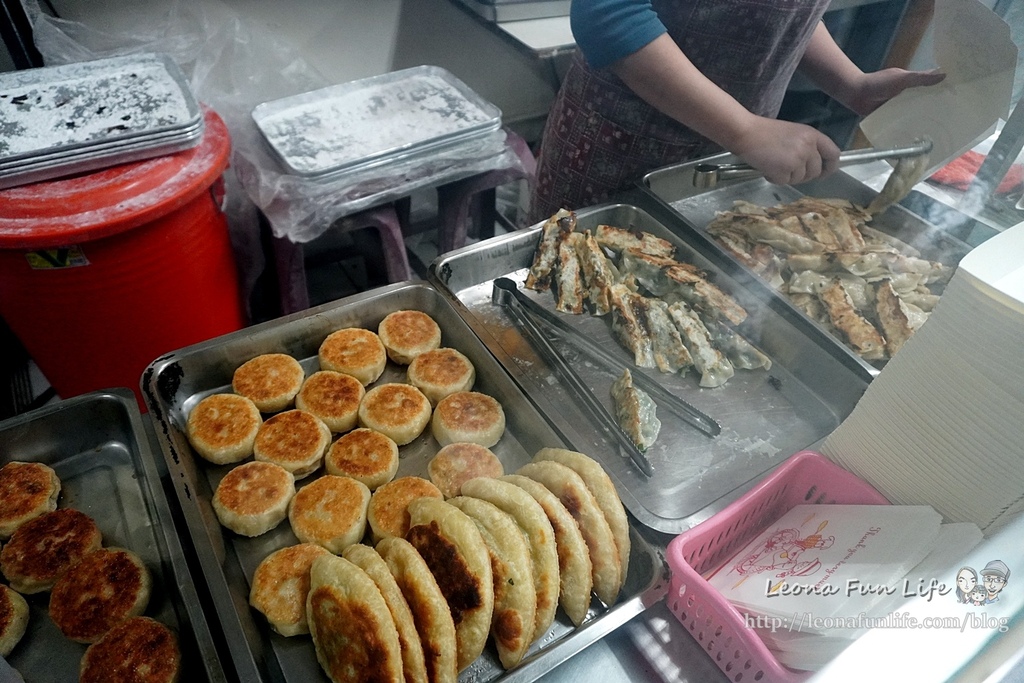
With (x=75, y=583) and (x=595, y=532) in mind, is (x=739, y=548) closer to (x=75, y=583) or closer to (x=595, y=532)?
(x=595, y=532)

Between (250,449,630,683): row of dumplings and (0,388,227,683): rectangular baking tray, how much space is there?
1.01ft

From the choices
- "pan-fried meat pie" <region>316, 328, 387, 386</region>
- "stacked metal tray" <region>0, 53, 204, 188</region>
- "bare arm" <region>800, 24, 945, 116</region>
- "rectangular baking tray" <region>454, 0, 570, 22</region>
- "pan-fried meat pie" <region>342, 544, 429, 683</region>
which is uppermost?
"bare arm" <region>800, 24, 945, 116</region>

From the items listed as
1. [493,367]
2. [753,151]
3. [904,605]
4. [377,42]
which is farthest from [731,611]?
[377,42]

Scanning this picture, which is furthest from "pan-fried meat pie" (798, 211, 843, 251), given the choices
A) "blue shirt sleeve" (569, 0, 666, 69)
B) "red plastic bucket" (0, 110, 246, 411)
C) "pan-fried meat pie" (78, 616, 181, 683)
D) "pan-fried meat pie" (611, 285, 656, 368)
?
"pan-fried meat pie" (78, 616, 181, 683)

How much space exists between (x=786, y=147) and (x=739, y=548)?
5.42 ft

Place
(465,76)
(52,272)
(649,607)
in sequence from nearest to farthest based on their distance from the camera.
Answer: (649,607), (52,272), (465,76)

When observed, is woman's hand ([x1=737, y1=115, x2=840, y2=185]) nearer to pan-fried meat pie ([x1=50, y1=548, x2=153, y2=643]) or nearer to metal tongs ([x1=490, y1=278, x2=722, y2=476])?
metal tongs ([x1=490, y1=278, x2=722, y2=476])

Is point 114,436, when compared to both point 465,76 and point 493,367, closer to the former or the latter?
point 493,367

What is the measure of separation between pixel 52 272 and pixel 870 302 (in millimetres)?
3105

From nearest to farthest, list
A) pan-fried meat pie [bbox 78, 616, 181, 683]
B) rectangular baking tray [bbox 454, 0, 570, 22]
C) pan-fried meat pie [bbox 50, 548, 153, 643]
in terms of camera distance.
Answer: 1. pan-fried meat pie [bbox 78, 616, 181, 683]
2. pan-fried meat pie [bbox 50, 548, 153, 643]
3. rectangular baking tray [bbox 454, 0, 570, 22]

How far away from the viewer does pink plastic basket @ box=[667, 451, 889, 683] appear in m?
1.22

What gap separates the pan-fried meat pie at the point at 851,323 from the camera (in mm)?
2141

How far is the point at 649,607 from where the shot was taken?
144 centimetres

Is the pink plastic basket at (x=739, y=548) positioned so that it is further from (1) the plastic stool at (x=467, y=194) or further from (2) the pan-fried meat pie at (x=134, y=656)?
(1) the plastic stool at (x=467, y=194)
